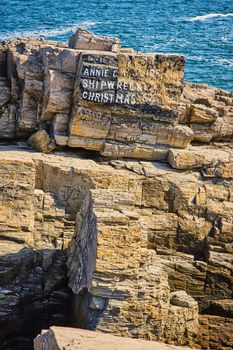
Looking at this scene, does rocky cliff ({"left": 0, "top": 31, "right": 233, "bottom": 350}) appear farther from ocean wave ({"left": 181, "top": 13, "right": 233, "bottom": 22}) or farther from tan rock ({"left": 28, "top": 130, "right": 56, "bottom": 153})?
ocean wave ({"left": 181, "top": 13, "right": 233, "bottom": 22})

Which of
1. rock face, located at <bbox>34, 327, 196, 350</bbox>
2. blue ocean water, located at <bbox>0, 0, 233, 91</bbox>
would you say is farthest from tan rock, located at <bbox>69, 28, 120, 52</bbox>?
blue ocean water, located at <bbox>0, 0, 233, 91</bbox>

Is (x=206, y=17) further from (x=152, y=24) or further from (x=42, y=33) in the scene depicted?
(x=42, y=33)

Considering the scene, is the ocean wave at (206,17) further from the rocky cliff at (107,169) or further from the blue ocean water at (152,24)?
the rocky cliff at (107,169)

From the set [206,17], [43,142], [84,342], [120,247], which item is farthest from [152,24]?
[84,342]

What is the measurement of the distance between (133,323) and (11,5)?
192 feet

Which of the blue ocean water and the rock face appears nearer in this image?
the rock face

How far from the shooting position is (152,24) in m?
66.3

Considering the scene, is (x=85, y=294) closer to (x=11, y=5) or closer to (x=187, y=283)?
(x=187, y=283)

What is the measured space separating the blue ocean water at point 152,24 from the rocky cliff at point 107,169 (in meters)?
22.8

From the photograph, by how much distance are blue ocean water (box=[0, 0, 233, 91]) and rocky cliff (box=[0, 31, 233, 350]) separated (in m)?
22.8

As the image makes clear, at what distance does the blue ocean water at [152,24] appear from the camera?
53.9 m

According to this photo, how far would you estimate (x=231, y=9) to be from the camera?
238 ft

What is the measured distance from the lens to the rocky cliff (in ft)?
71.4

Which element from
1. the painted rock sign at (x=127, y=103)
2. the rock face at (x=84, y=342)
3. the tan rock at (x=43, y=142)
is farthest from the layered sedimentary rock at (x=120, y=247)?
the rock face at (x=84, y=342)
